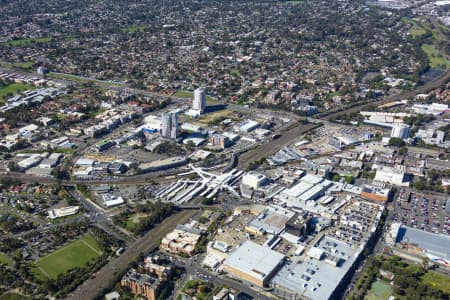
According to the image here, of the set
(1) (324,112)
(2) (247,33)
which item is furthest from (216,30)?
(1) (324,112)

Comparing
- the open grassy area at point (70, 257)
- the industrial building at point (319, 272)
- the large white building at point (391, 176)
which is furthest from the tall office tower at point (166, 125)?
the industrial building at point (319, 272)

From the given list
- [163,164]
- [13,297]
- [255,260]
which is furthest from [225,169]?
[13,297]

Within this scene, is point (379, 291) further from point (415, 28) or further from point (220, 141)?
point (415, 28)

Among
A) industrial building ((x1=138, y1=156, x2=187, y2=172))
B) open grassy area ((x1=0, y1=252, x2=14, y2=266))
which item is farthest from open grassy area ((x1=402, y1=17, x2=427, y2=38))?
open grassy area ((x1=0, y1=252, x2=14, y2=266))

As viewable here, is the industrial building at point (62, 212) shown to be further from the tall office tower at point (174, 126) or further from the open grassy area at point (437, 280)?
the open grassy area at point (437, 280)

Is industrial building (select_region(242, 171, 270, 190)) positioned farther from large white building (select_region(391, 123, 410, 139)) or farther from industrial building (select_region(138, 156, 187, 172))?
large white building (select_region(391, 123, 410, 139))
